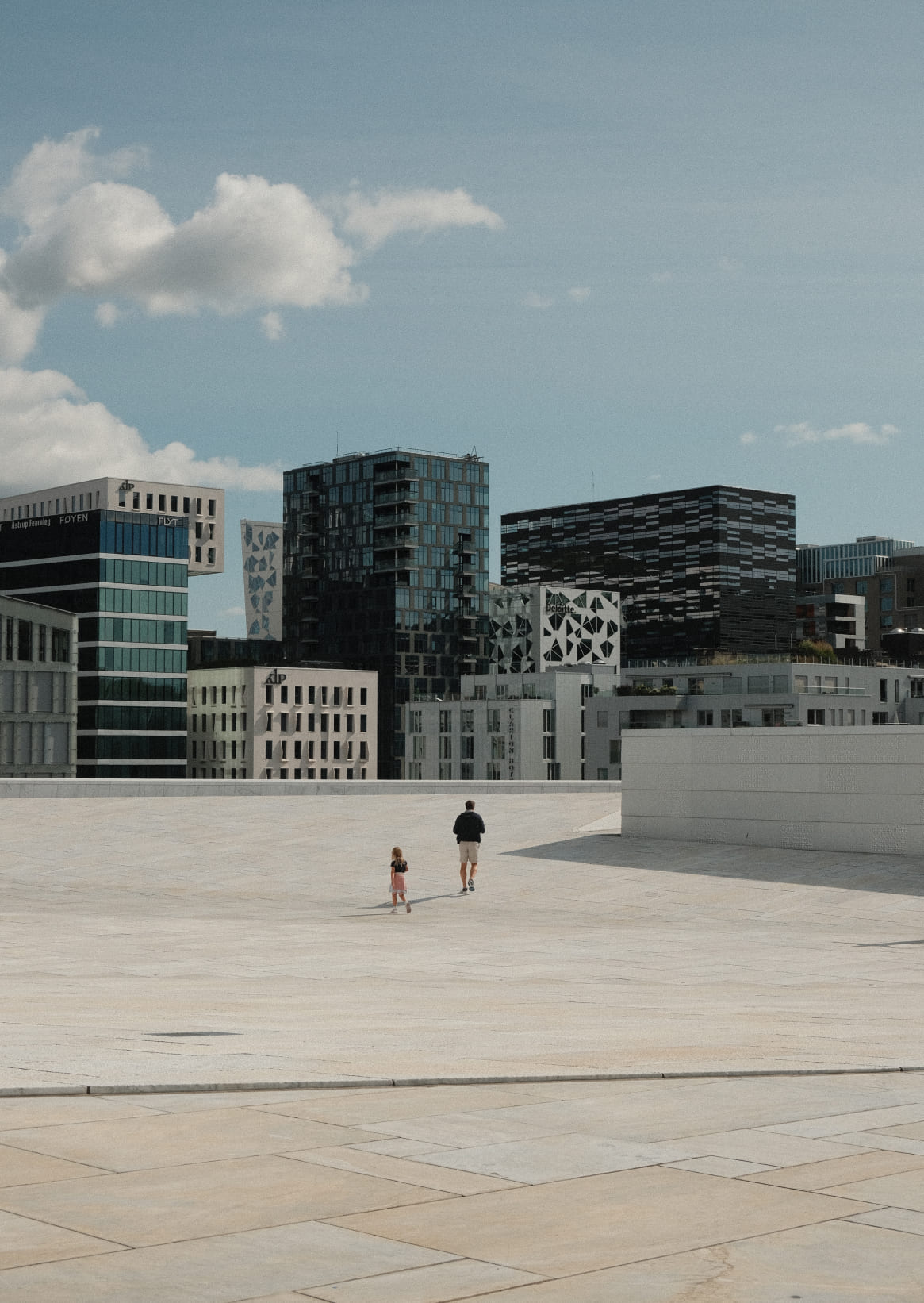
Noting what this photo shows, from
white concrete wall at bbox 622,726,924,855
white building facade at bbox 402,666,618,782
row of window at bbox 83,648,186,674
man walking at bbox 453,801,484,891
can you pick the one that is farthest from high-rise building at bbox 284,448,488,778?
man walking at bbox 453,801,484,891

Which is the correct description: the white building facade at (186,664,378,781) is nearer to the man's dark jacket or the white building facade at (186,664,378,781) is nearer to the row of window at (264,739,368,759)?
the row of window at (264,739,368,759)

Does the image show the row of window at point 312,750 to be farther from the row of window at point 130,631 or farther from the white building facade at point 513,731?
the row of window at point 130,631

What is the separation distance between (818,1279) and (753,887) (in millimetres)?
26515

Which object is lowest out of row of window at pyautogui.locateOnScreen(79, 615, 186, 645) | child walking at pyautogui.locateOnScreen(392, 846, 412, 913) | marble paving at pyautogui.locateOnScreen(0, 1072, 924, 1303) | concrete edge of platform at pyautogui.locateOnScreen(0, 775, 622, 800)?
child walking at pyautogui.locateOnScreen(392, 846, 412, 913)

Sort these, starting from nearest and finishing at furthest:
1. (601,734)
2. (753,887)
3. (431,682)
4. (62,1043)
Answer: (62,1043), (753,887), (601,734), (431,682)

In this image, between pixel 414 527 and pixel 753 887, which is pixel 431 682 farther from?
pixel 753 887

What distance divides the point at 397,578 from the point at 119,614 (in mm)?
49739

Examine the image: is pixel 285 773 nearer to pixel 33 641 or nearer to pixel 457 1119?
pixel 33 641

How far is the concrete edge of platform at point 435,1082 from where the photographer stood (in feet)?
31.4

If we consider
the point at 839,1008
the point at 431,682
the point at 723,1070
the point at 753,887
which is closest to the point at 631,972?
the point at 839,1008

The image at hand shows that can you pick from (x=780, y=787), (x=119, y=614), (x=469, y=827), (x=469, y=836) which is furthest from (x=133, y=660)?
(x=469, y=827)

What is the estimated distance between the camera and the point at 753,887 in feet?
105

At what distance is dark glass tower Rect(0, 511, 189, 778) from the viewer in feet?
470

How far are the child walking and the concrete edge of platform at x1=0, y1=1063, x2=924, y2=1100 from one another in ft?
58.2
